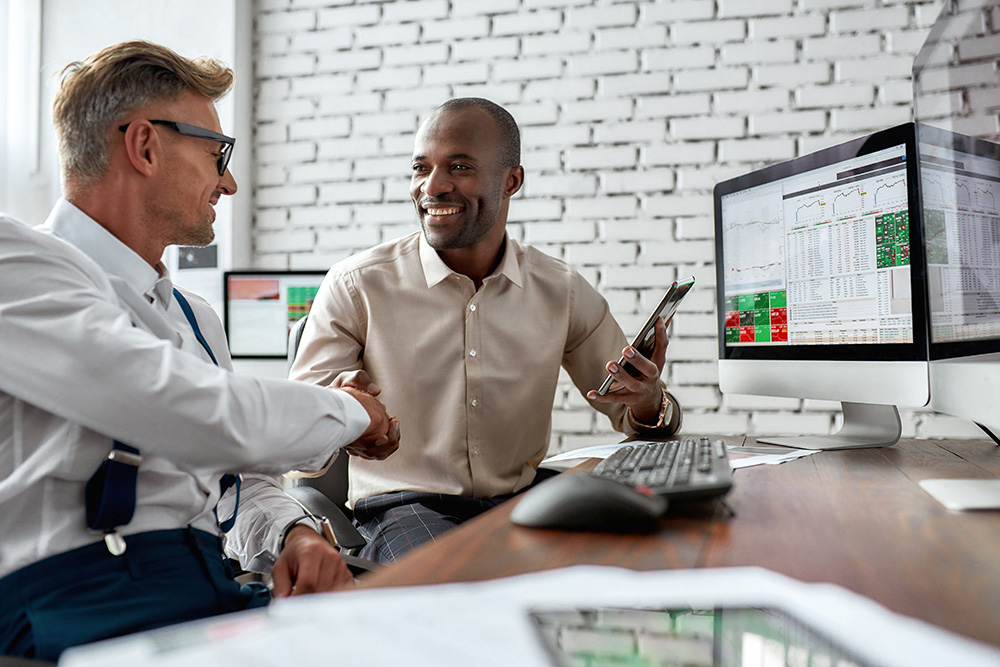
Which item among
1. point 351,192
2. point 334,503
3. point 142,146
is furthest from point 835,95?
point 142,146

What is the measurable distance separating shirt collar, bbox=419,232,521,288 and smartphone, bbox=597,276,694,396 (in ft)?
1.34

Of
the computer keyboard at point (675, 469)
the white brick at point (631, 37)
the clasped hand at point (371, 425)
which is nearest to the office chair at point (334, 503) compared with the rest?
the clasped hand at point (371, 425)

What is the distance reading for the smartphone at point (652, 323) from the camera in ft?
4.66

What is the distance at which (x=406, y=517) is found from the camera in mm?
1464

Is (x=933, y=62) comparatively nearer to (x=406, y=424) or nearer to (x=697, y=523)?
(x=697, y=523)

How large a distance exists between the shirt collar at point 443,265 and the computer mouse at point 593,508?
1.07m

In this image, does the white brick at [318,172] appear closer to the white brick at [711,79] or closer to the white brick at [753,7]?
the white brick at [711,79]

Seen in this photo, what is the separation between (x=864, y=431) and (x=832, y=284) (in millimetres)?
327

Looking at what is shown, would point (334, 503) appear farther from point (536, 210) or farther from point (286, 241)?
point (286, 241)

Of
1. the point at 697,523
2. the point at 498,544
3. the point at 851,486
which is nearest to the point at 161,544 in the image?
the point at 498,544

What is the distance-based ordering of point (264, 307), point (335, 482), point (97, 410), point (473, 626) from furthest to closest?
point (264, 307), point (335, 482), point (97, 410), point (473, 626)

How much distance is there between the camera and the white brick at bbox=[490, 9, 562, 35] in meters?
2.95

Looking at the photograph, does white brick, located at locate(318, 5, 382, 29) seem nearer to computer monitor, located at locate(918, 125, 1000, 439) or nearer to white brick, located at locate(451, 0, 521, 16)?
white brick, located at locate(451, 0, 521, 16)

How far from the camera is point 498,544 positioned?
66 centimetres
